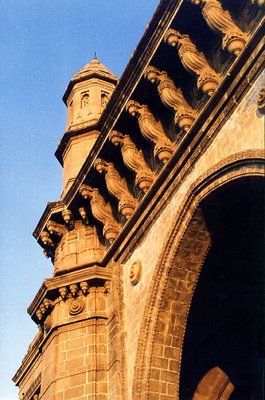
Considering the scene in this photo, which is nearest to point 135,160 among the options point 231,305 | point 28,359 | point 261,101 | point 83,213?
point 83,213

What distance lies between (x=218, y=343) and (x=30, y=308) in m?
3.65

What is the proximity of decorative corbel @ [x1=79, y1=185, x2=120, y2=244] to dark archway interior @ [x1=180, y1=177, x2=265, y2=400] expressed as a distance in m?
1.94

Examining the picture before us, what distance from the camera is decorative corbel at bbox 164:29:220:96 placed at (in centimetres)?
948

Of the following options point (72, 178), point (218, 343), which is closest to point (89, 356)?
point (218, 343)

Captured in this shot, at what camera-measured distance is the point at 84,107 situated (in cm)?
1526

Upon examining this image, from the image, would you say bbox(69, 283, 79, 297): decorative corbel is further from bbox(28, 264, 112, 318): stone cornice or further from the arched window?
the arched window

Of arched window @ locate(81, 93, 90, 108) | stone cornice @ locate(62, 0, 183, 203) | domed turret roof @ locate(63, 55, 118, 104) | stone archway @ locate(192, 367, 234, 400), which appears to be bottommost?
stone archway @ locate(192, 367, 234, 400)

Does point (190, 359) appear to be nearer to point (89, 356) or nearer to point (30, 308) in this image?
point (89, 356)

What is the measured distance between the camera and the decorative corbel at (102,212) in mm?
11969

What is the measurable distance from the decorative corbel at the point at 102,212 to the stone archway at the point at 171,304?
88.6 inches

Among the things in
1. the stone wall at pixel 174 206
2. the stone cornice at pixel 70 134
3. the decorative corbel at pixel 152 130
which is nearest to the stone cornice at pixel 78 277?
the stone wall at pixel 174 206

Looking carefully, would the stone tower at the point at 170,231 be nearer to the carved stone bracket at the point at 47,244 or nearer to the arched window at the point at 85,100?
the carved stone bracket at the point at 47,244

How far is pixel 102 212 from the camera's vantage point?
482 inches

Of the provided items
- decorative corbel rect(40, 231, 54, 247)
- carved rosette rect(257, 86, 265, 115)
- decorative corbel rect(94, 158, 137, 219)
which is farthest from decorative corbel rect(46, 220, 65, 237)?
carved rosette rect(257, 86, 265, 115)
